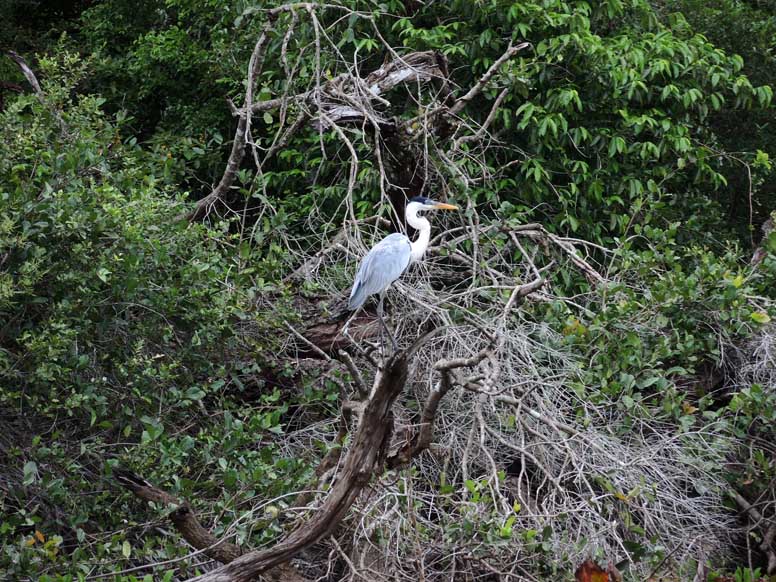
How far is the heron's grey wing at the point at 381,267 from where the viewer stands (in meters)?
5.57

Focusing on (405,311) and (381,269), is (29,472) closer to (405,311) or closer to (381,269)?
(381,269)

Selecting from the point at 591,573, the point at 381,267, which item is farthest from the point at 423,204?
the point at 591,573

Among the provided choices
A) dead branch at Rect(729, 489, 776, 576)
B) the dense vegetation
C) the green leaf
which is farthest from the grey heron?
dead branch at Rect(729, 489, 776, 576)

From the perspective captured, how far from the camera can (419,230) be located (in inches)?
247

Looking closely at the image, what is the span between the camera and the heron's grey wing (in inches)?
219

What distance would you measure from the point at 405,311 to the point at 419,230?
0.49 meters

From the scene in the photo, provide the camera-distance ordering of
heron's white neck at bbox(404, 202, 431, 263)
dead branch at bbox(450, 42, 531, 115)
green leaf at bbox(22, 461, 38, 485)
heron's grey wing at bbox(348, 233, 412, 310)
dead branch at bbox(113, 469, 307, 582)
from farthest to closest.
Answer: dead branch at bbox(450, 42, 531, 115) < heron's white neck at bbox(404, 202, 431, 263) < heron's grey wing at bbox(348, 233, 412, 310) < green leaf at bbox(22, 461, 38, 485) < dead branch at bbox(113, 469, 307, 582)

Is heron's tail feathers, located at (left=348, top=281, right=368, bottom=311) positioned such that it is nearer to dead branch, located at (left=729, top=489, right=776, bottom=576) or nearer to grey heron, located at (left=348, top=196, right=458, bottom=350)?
grey heron, located at (left=348, top=196, right=458, bottom=350)

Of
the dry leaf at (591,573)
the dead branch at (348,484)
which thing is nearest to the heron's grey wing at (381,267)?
the dead branch at (348,484)

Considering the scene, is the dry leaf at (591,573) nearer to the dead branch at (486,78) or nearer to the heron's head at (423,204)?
the heron's head at (423,204)

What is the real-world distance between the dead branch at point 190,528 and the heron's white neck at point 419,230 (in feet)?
6.59

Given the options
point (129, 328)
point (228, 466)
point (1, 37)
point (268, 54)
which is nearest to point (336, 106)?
point (268, 54)

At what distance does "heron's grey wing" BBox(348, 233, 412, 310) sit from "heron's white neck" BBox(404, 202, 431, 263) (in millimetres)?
205

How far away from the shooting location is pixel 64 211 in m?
5.11
